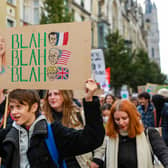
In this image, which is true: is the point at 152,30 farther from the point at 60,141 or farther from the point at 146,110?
the point at 60,141

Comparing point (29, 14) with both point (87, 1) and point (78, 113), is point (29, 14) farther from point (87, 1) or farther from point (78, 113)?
point (78, 113)

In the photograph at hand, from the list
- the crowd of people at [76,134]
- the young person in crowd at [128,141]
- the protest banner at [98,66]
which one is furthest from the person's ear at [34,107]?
the protest banner at [98,66]

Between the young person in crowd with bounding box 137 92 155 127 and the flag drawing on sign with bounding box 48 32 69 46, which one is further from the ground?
the flag drawing on sign with bounding box 48 32 69 46

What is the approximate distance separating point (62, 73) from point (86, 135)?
2.59ft

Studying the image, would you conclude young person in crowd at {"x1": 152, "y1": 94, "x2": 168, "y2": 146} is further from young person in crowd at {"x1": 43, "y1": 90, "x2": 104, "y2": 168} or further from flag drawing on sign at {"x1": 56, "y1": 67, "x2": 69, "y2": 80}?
flag drawing on sign at {"x1": 56, "y1": 67, "x2": 69, "y2": 80}

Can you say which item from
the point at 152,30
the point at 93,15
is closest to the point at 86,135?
the point at 93,15

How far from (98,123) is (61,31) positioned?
39.4 inches

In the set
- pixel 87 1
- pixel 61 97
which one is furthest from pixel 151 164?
pixel 87 1

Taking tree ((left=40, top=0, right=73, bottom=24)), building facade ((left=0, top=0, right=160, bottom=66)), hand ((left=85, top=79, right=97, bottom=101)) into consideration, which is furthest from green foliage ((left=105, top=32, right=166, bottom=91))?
hand ((left=85, top=79, right=97, bottom=101))

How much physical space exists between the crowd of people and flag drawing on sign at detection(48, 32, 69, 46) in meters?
0.59

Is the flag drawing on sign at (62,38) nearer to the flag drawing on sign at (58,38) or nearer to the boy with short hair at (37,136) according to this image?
the flag drawing on sign at (58,38)

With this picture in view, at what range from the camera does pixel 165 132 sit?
5023mm

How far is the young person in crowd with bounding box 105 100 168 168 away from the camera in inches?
111

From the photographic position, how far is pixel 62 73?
8.94 ft
